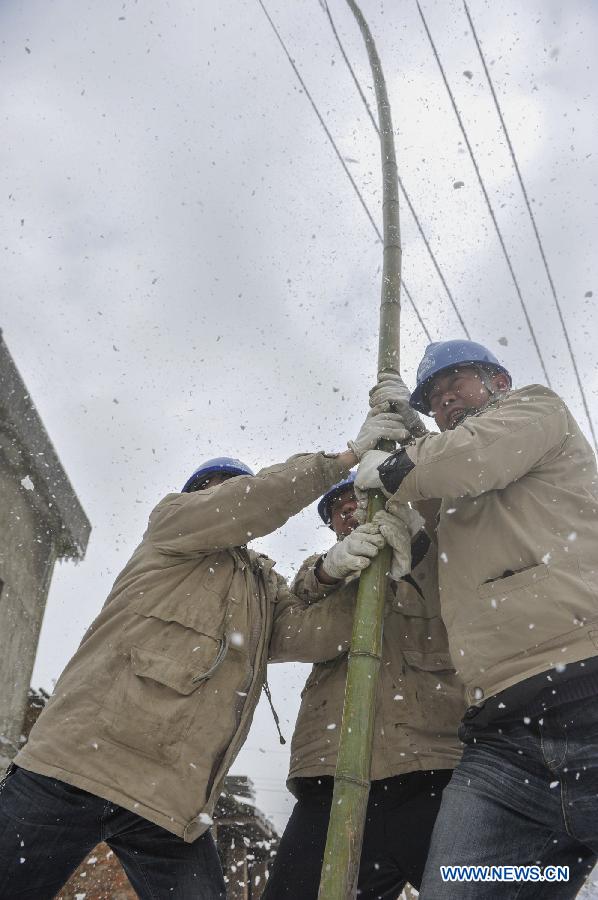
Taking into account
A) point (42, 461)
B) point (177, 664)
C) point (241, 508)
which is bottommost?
point (177, 664)

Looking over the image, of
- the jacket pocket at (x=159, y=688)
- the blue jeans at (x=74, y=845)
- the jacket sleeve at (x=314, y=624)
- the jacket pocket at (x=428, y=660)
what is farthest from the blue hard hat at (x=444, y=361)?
the blue jeans at (x=74, y=845)

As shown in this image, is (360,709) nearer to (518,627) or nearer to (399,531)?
(518,627)

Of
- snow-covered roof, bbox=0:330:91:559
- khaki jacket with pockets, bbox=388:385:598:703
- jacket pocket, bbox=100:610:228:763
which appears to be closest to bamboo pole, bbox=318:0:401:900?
khaki jacket with pockets, bbox=388:385:598:703

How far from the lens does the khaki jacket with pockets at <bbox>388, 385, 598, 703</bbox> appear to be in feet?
6.94

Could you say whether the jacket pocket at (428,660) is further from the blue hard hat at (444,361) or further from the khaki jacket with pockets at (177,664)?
the blue hard hat at (444,361)

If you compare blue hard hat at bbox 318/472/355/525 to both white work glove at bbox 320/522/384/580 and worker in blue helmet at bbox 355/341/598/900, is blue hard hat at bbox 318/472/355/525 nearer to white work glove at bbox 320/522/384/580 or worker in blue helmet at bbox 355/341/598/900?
white work glove at bbox 320/522/384/580

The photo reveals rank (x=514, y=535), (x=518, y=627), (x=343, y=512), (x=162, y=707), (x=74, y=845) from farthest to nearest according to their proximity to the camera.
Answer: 1. (x=343, y=512)
2. (x=162, y=707)
3. (x=74, y=845)
4. (x=514, y=535)
5. (x=518, y=627)

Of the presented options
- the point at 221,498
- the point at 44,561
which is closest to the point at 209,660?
the point at 221,498

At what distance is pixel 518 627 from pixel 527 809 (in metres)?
0.56

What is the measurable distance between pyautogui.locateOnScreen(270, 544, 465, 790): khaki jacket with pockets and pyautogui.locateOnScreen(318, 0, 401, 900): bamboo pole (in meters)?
0.59

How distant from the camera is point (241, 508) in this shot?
3.08 m

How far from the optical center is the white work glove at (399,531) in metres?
2.91

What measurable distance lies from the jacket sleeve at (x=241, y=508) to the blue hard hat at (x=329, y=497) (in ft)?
2.58

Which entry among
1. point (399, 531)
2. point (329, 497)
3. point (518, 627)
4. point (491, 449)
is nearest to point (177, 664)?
point (399, 531)
